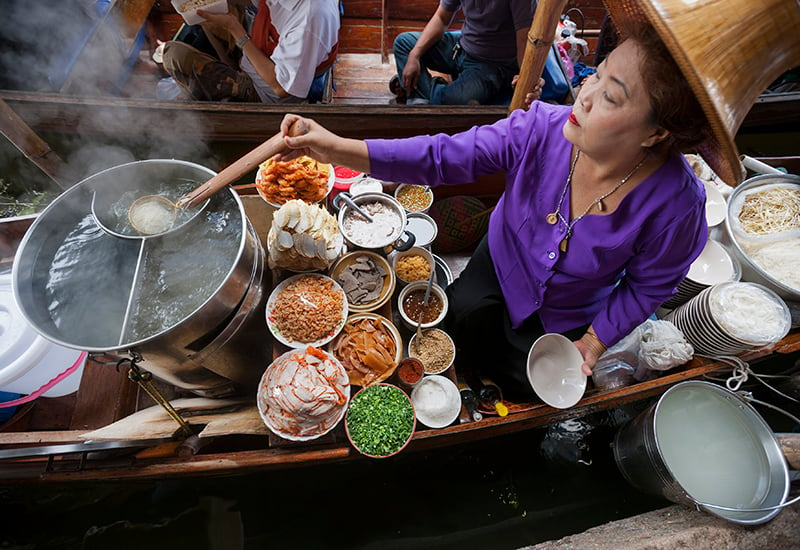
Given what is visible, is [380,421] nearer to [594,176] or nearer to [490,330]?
[490,330]

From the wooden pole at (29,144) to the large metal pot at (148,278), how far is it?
1131 mm

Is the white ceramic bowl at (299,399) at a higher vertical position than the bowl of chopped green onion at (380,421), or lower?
higher

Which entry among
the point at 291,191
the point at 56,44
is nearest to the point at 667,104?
the point at 291,191

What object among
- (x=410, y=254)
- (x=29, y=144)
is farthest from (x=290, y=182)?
(x=29, y=144)

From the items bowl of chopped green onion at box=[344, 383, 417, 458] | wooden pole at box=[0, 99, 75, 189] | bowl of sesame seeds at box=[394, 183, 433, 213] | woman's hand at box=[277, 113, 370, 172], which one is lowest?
bowl of chopped green onion at box=[344, 383, 417, 458]

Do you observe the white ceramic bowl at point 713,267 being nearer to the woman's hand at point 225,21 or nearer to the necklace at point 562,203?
the necklace at point 562,203

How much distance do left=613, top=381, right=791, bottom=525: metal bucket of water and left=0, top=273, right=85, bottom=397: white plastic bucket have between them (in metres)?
3.89

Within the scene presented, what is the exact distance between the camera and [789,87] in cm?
454

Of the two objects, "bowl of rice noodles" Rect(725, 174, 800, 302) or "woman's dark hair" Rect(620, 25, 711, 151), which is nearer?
"woman's dark hair" Rect(620, 25, 711, 151)

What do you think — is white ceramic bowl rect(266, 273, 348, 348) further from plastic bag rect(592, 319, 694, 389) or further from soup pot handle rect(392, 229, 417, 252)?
plastic bag rect(592, 319, 694, 389)

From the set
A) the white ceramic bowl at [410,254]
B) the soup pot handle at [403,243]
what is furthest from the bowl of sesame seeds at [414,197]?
the soup pot handle at [403,243]

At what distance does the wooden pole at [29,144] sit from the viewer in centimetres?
249

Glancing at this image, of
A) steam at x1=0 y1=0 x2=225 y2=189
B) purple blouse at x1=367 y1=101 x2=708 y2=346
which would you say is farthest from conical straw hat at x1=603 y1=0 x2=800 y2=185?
steam at x1=0 y1=0 x2=225 y2=189

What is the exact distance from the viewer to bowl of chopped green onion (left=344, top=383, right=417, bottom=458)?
2229 millimetres
